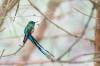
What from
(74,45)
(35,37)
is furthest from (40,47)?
(74,45)

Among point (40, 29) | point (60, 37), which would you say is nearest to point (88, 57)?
point (60, 37)

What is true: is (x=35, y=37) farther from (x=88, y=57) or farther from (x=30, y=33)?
(x=88, y=57)

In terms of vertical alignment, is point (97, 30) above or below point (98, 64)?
above

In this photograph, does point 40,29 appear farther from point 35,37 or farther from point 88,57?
point 88,57

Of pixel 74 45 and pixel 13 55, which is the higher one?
pixel 74 45

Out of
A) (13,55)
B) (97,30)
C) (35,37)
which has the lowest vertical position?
(13,55)

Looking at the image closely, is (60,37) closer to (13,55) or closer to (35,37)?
(35,37)
